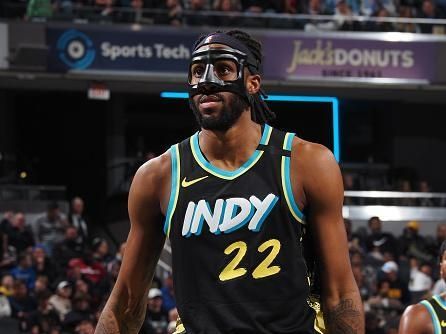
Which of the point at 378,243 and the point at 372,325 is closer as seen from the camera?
the point at 372,325

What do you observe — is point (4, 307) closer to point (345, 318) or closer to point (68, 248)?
point (68, 248)

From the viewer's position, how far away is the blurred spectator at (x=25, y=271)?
14.1m

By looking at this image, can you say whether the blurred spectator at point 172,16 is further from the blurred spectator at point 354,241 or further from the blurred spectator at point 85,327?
the blurred spectator at point 85,327

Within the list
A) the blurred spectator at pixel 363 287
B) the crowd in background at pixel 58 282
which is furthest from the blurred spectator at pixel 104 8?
Result: the blurred spectator at pixel 363 287

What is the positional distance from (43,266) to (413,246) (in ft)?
20.6

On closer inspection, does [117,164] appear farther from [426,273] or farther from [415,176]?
[426,273]

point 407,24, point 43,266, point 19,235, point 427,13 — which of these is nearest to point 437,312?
point 43,266

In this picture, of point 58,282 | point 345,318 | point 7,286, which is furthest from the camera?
point 58,282

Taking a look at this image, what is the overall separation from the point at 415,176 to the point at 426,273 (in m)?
7.63

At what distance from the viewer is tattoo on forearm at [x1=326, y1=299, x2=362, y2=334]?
3.95m

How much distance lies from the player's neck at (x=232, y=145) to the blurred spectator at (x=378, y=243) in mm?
12700

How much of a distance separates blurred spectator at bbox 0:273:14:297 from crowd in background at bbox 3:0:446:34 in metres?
6.94

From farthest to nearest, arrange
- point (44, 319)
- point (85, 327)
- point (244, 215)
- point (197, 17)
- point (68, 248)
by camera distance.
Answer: point (197, 17), point (68, 248), point (44, 319), point (85, 327), point (244, 215)

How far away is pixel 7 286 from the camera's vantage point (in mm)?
13688
